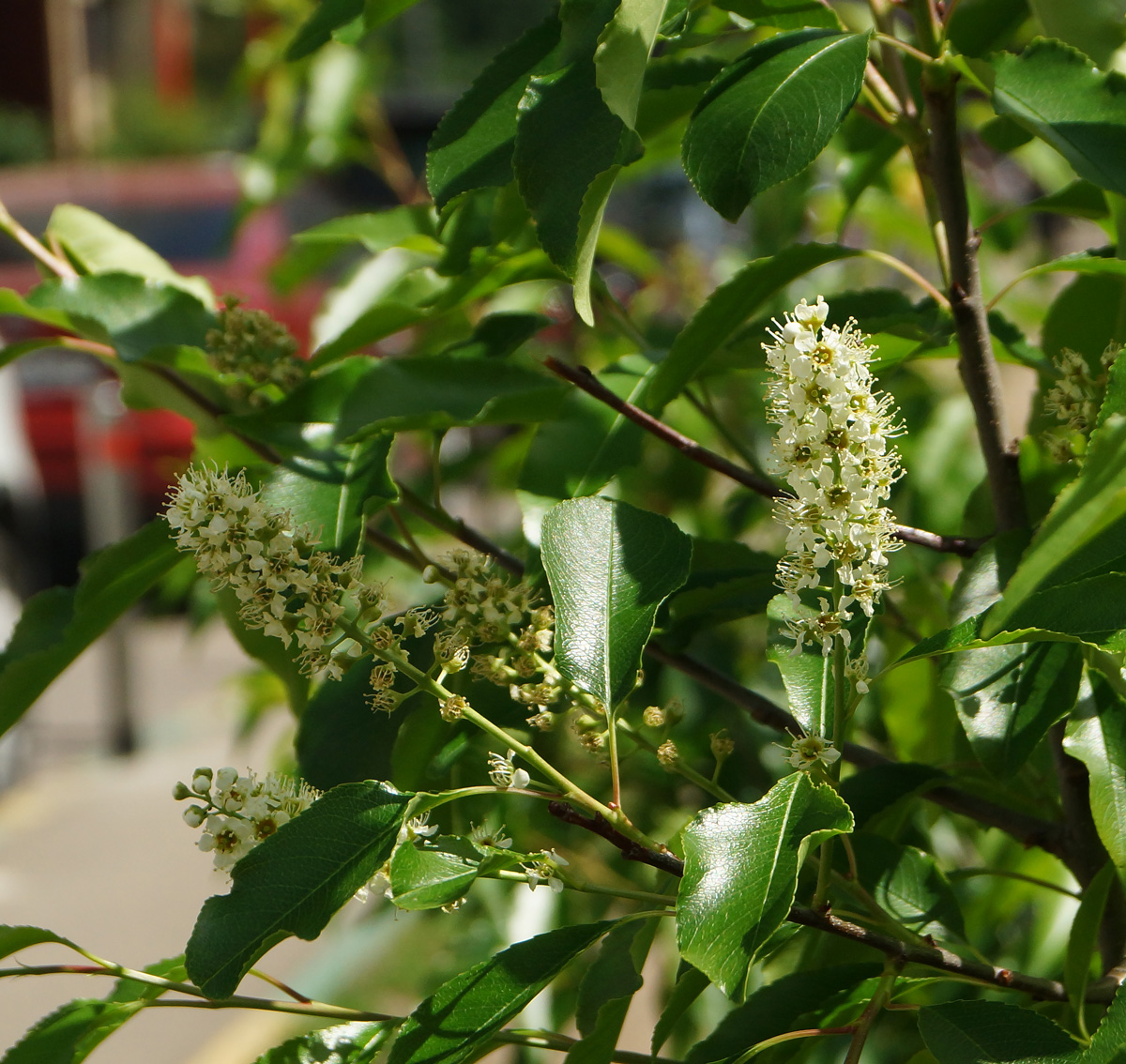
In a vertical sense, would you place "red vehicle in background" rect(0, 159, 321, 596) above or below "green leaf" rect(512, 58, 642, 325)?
above

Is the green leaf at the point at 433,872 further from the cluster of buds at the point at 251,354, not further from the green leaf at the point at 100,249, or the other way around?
the green leaf at the point at 100,249

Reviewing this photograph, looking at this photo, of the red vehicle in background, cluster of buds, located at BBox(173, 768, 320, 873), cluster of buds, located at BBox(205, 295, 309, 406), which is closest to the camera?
cluster of buds, located at BBox(173, 768, 320, 873)

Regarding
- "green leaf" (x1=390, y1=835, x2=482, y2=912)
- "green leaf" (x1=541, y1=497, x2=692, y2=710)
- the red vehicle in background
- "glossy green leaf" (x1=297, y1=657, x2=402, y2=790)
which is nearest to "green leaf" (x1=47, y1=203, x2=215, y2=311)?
"glossy green leaf" (x1=297, y1=657, x2=402, y2=790)

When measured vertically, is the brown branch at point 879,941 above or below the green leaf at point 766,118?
below

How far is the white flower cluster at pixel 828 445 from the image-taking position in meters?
0.54

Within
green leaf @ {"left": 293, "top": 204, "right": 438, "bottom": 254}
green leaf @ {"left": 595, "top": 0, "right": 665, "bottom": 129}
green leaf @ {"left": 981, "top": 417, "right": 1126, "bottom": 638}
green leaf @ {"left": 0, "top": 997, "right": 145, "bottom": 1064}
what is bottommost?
green leaf @ {"left": 0, "top": 997, "right": 145, "bottom": 1064}

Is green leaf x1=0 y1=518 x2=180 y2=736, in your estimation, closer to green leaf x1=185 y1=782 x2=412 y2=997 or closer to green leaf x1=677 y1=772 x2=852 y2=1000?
green leaf x1=185 y1=782 x2=412 y2=997

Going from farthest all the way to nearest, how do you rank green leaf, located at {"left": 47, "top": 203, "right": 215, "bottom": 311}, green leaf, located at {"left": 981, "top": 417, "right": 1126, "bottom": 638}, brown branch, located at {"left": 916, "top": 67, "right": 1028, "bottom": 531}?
green leaf, located at {"left": 47, "top": 203, "right": 215, "bottom": 311} < brown branch, located at {"left": 916, "top": 67, "right": 1028, "bottom": 531} < green leaf, located at {"left": 981, "top": 417, "right": 1126, "bottom": 638}

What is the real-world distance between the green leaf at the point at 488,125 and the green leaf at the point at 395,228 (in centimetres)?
23

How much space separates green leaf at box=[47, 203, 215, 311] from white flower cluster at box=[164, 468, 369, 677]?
0.45 metres

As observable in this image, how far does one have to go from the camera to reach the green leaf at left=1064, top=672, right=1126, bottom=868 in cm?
64

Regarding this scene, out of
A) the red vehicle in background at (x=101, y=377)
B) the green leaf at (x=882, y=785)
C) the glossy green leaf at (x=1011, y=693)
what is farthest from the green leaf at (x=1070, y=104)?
the red vehicle in background at (x=101, y=377)

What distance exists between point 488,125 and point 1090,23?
0.31 metres

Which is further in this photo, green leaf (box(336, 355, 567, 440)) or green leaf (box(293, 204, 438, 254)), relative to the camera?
green leaf (box(293, 204, 438, 254))
